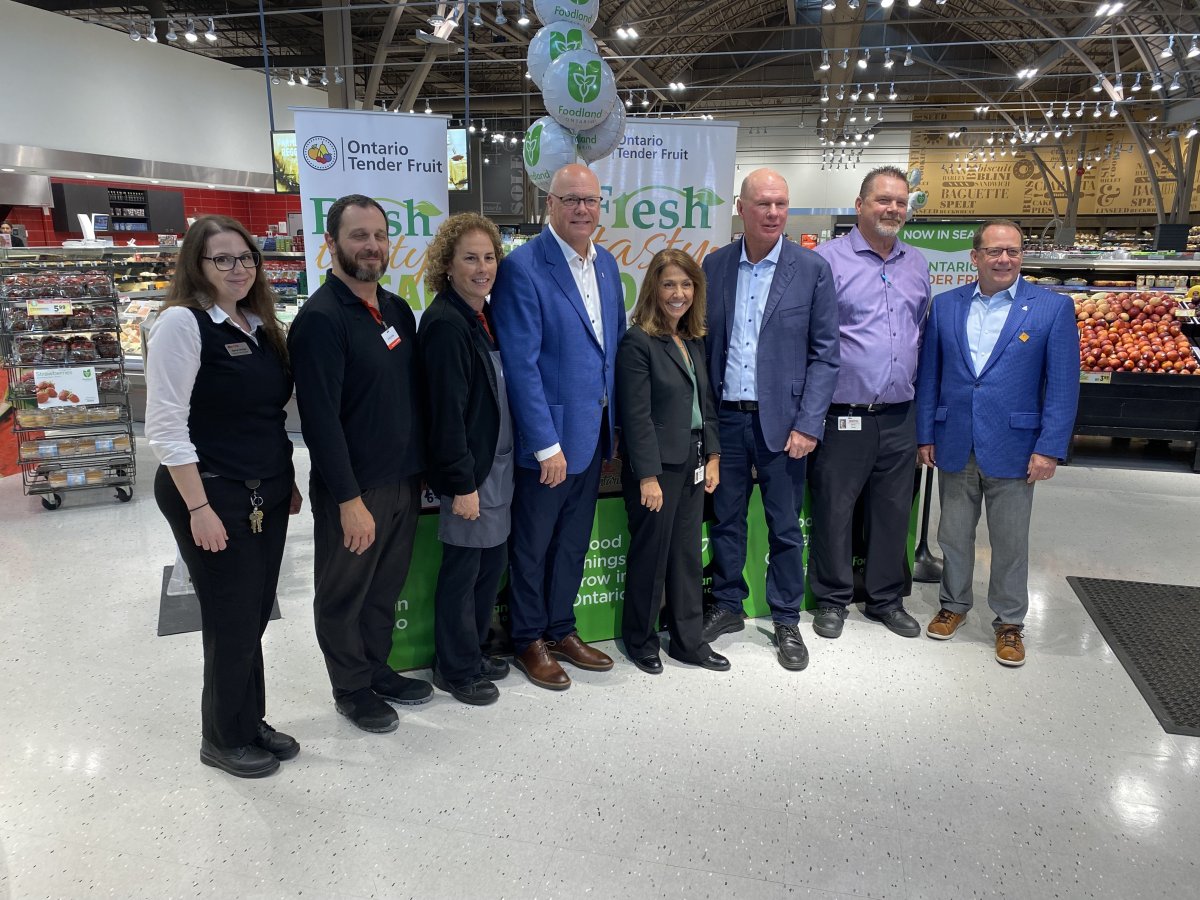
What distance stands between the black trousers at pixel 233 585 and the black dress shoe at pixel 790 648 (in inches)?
76.2

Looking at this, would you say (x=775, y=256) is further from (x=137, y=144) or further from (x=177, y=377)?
(x=137, y=144)

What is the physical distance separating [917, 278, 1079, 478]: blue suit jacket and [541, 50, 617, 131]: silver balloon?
5.49 ft

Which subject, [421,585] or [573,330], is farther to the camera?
[421,585]

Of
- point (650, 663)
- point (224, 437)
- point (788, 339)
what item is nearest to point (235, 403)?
point (224, 437)

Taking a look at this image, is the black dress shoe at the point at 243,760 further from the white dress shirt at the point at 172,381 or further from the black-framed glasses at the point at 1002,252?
the black-framed glasses at the point at 1002,252

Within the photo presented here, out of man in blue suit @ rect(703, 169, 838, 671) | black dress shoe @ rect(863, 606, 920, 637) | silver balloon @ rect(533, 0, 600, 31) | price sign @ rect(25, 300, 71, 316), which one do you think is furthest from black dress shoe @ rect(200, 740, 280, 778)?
price sign @ rect(25, 300, 71, 316)

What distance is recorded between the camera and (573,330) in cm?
270

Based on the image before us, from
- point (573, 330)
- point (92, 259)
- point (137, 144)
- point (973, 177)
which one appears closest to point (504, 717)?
point (573, 330)

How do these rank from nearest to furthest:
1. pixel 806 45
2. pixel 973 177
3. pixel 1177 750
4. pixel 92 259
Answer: pixel 1177 750, pixel 92 259, pixel 806 45, pixel 973 177

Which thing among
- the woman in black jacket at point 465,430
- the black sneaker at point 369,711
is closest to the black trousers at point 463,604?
the woman in black jacket at point 465,430

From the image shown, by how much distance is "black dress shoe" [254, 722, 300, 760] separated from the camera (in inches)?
98.0

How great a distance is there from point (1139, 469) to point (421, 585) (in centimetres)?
571

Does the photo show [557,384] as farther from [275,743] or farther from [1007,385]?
[1007,385]

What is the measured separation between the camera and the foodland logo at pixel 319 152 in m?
3.48
